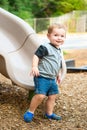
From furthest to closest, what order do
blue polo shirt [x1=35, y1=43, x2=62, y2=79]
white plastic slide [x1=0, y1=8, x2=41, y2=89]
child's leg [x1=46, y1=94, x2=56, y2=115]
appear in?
white plastic slide [x1=0, y1=8, x2=41, y2=89] < child's leg [x1=46, y1=94, x2=56, y2=115] < blue polo shirt [x1=35, y1=43, x2=62, y2=79]

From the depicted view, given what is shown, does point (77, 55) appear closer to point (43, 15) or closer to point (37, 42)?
point (43, 15)

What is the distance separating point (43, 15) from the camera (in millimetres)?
17516

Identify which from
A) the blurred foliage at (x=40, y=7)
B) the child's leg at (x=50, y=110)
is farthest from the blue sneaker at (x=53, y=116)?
the blurred foliage at (x=40, y=7)

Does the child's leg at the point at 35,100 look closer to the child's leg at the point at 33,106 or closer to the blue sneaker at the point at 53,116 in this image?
the child's leg at the point at 33,106

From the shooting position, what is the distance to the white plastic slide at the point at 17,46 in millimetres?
3890

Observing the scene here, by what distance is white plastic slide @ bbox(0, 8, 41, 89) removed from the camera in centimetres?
389

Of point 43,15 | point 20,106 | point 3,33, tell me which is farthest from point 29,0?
point 20,106

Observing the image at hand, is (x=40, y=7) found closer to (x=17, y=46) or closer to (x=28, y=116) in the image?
(x=17, y=46)

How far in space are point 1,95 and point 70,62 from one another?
354cm

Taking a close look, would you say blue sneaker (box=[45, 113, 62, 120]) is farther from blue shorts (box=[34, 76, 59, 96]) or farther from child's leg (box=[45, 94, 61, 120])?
blue shorts (box=[34, 76, 59, 96])

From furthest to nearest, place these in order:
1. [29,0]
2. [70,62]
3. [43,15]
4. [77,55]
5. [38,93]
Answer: [43,15] < [29,0] < [77,55] < [70,62] < [38,93]

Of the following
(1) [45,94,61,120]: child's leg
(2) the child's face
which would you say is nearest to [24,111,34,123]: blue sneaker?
(1) [45,94,61,120]: child's leg

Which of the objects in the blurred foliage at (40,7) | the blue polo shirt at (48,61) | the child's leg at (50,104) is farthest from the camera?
the blurred foliage at (40,7)

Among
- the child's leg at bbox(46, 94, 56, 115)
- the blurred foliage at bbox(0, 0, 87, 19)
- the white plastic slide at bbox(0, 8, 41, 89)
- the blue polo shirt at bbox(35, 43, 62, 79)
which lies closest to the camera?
the blue polo shirt at bbox(35, 43, 62, 79)
